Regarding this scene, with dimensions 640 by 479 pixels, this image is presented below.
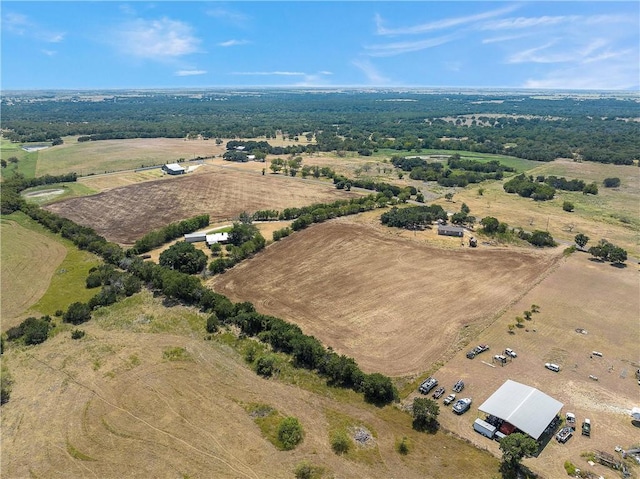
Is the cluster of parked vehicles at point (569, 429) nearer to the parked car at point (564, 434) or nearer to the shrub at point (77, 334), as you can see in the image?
the parked car at point (564, 434)

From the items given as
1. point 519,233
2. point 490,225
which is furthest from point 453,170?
point 519,233

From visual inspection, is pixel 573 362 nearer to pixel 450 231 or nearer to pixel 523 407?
pixel 523 407

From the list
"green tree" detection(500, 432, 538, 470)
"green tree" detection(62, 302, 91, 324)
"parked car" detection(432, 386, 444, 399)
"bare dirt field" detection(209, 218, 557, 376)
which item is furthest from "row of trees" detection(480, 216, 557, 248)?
"green tree" detection(62, 302, 91, 324)

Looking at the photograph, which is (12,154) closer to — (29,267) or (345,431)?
(29,267)

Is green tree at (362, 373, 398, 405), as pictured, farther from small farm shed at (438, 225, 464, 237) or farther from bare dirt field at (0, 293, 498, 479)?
small farm shed at (438, 225, 464, 237)

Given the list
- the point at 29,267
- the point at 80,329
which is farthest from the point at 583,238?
the point at 29,267

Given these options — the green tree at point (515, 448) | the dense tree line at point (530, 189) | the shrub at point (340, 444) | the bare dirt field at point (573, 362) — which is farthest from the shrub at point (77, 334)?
the dense tree line at point (530, 189)
